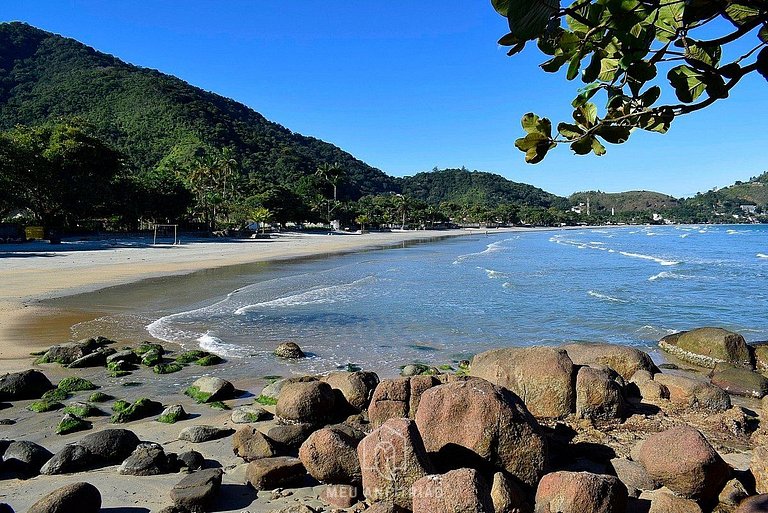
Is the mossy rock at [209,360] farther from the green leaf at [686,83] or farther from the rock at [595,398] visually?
the green leaf at [686,83]

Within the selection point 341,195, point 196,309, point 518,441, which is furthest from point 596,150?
point 341,195

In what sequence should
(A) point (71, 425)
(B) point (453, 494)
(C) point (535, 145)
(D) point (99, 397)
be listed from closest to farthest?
(C) point (535, 145), (B) point (453, 494), (A) point (71, 425), (D) point (99, 397)

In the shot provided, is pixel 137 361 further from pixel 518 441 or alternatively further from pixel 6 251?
pixel 6 251

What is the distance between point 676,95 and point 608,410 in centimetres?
568

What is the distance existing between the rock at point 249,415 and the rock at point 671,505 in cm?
553

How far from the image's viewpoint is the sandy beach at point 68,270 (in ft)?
49.8

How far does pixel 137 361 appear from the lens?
472 inches

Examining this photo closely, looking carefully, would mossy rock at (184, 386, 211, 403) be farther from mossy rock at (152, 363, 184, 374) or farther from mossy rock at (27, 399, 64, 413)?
mossy rock at (27, 399, 64, 413)

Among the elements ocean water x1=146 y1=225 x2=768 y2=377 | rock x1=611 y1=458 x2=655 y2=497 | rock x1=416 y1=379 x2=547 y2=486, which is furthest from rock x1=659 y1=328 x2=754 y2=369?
rock x1=416 y1=379 x2=547 y2=486

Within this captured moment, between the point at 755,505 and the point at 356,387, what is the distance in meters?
5.21

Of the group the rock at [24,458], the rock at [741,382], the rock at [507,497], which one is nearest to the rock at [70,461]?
the rock at [24,458]

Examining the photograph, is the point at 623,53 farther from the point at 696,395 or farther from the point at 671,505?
the point at 696,395

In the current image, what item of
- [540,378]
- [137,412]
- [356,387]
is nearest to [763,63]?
[540,378]

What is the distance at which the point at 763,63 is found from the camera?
2.35 m
